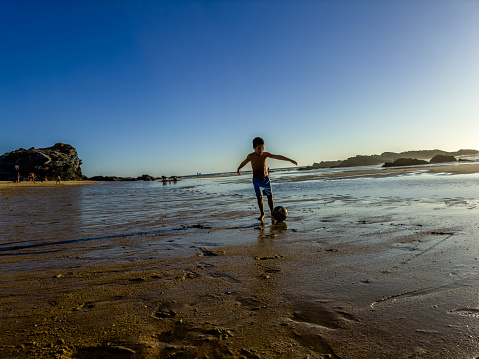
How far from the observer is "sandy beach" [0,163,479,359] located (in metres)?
1.68

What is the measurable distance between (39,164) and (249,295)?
6940 centimetres

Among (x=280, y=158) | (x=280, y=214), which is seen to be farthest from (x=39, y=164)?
(x=280, y=214)

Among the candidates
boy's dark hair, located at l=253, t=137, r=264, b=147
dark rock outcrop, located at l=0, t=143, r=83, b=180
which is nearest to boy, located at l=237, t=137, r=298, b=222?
boy's dark hair, located at l=253, t=137, r=264, b=147

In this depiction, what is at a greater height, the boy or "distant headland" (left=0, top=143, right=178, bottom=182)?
"distant headland" (left=0, top=143, right=178, bottom=182)

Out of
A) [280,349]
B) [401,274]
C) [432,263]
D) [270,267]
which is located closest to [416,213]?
[432,263]

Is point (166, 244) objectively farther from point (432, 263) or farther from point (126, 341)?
point (432, 263)

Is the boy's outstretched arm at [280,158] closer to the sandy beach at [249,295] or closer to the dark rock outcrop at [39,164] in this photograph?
the sandy beach at [249,295]


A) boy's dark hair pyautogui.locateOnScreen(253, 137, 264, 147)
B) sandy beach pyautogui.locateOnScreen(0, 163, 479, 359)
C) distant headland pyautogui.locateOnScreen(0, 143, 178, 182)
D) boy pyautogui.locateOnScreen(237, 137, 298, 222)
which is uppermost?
distant headland pyautogui.locateOnScreen(0, 143, 178, 182)

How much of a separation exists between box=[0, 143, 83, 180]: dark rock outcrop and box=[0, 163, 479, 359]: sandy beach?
6448 cm

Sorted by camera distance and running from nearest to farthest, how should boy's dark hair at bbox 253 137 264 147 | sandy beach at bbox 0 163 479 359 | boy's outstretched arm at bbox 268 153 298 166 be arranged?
sandy beach at bbox 0 163 479 359
boy's outstretched arm at bbox 268 153 298 166
boy's dark hair at bbox 253 137 264 147

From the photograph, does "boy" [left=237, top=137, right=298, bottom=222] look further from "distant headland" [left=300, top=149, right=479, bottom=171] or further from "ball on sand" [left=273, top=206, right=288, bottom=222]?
"distant headland" [left=300, top=149, right=479, bottom=171]

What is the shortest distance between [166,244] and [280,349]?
3265 millimetres

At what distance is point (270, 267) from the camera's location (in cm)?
318

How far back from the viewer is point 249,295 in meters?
2.42
